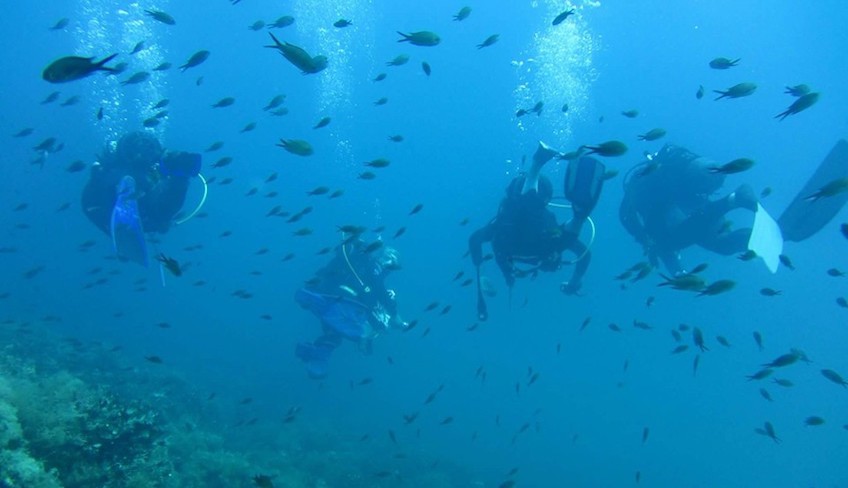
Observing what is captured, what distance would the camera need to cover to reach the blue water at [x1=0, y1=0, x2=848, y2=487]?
24.4 meters

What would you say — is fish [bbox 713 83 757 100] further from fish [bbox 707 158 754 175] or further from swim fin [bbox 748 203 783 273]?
swim fin [bbox 748 203 783 273]

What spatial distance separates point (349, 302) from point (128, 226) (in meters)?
5.28

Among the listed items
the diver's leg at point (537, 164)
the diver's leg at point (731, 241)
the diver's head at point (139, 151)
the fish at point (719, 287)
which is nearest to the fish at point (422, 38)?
the diver's leg at point (537, 164)

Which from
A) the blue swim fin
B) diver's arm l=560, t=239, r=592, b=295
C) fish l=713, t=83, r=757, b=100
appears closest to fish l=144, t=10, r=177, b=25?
the blue swim fin

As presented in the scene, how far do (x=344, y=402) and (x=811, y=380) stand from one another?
58.0 meters

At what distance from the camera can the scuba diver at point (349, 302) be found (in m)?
12.8

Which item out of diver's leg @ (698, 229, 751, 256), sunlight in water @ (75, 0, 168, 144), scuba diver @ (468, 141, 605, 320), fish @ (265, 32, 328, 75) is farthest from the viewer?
sunlight in water @ (75, 0, 168, 144)

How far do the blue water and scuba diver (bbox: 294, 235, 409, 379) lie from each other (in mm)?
3039

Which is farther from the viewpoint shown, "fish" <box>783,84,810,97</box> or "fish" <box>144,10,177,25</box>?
"fish" <box>144,10,177,25</box>

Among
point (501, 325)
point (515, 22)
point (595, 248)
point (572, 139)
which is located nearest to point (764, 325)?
point (595, 248)

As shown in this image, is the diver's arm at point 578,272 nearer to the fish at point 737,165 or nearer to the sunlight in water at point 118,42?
the fish at point 737,165

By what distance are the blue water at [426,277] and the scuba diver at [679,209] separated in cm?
296

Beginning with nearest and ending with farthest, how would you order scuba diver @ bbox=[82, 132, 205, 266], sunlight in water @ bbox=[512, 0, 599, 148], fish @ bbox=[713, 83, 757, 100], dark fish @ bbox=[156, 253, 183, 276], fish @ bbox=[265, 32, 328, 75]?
fish @ bbox=[265, 32, 328, 75]
dark fish @ bbox=[156, 253, 183, 276]
fish @ bbox=[713, 83, 757, 100]
scuba diver @ bbox=[82, 132, 205, 266]
sunlight in water @ bbox=[512, 0, 599, 148]

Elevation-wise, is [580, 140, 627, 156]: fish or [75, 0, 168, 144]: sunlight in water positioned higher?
[580, 140, 627, 156]: fish
